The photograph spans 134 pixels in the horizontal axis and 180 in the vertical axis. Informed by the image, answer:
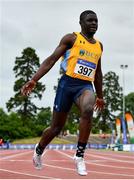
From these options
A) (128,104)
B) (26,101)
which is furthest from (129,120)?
(128,104)

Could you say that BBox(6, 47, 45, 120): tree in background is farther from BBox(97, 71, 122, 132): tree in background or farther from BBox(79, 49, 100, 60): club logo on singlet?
BBox(79, 49, 100, 60): club logo on singlet

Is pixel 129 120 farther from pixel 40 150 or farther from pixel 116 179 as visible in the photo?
pixel 40 150

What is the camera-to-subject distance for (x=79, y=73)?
21.7 ft

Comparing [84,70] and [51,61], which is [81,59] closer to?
[84,70]

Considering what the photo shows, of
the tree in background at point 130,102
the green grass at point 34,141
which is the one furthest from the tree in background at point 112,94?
the green grass at point 34,141

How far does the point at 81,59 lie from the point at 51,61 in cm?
39

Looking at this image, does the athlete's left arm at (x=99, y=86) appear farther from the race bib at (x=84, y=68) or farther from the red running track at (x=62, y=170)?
the red running track at (x=62, y=170)

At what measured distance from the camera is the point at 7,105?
86375mm

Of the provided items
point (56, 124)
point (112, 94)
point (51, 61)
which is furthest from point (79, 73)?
point (112, 94)

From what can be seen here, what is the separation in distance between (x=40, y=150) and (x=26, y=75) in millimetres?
79099

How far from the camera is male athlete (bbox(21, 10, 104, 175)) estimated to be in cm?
653

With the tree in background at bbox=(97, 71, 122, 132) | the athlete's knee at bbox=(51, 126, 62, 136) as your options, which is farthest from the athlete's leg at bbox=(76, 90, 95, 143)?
the tree in background at bbox=(97, 71, 122, 132)

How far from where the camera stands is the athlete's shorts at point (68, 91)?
6.64 metres

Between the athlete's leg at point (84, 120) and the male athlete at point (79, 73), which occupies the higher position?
the male athlete at point (79, 73)
